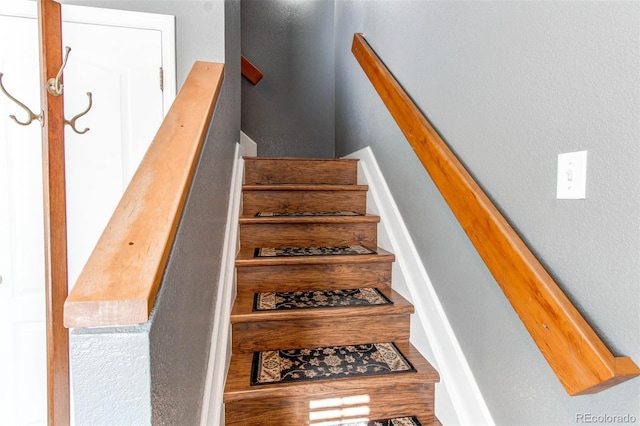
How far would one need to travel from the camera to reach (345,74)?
2.94 meters

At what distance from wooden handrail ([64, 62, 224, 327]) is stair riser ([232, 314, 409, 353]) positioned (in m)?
0.80

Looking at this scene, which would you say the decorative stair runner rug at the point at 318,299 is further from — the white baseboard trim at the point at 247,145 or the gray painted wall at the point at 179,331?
the white baseboard trim at the point at 247,145

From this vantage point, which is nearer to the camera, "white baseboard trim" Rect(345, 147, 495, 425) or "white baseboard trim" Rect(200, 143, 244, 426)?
"white baseboard trim" Rect(200, 143, 244, 426)

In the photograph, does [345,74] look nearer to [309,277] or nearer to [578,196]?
[309,277]

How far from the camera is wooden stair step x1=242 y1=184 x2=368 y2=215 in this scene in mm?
2053

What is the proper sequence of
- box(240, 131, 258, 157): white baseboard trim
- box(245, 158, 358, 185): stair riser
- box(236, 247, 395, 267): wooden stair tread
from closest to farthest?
box(236, 247, 395, 267): wooden stair tread
box(245, 158, 358, 185): stair riser
box(240, 131, 258, 157): white baseboard trim

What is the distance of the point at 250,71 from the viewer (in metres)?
3.08

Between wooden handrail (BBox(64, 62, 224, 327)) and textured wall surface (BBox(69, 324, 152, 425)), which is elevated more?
wooden handrail (BBox(64, 62, 224, 327))

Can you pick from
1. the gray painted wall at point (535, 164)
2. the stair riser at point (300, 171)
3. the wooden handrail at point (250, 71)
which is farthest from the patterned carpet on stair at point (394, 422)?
the wooden handrail at point (250, 71)

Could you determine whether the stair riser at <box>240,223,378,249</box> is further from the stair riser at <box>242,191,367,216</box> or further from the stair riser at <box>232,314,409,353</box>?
the stair riser at <box>232,314,409,353</box>

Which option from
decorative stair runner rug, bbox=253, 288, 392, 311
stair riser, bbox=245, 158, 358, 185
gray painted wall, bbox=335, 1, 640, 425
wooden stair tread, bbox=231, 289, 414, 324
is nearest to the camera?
gray painted wall, bbox=335, 1, 640, 425

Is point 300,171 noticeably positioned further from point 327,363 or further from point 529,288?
point 529,288

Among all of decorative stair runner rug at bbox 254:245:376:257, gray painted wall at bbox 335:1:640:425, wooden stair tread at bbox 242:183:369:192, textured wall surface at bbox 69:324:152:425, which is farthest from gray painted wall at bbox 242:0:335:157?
textured wall surface at bbox 69:324:152:425

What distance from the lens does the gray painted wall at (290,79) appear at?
10.5ft
